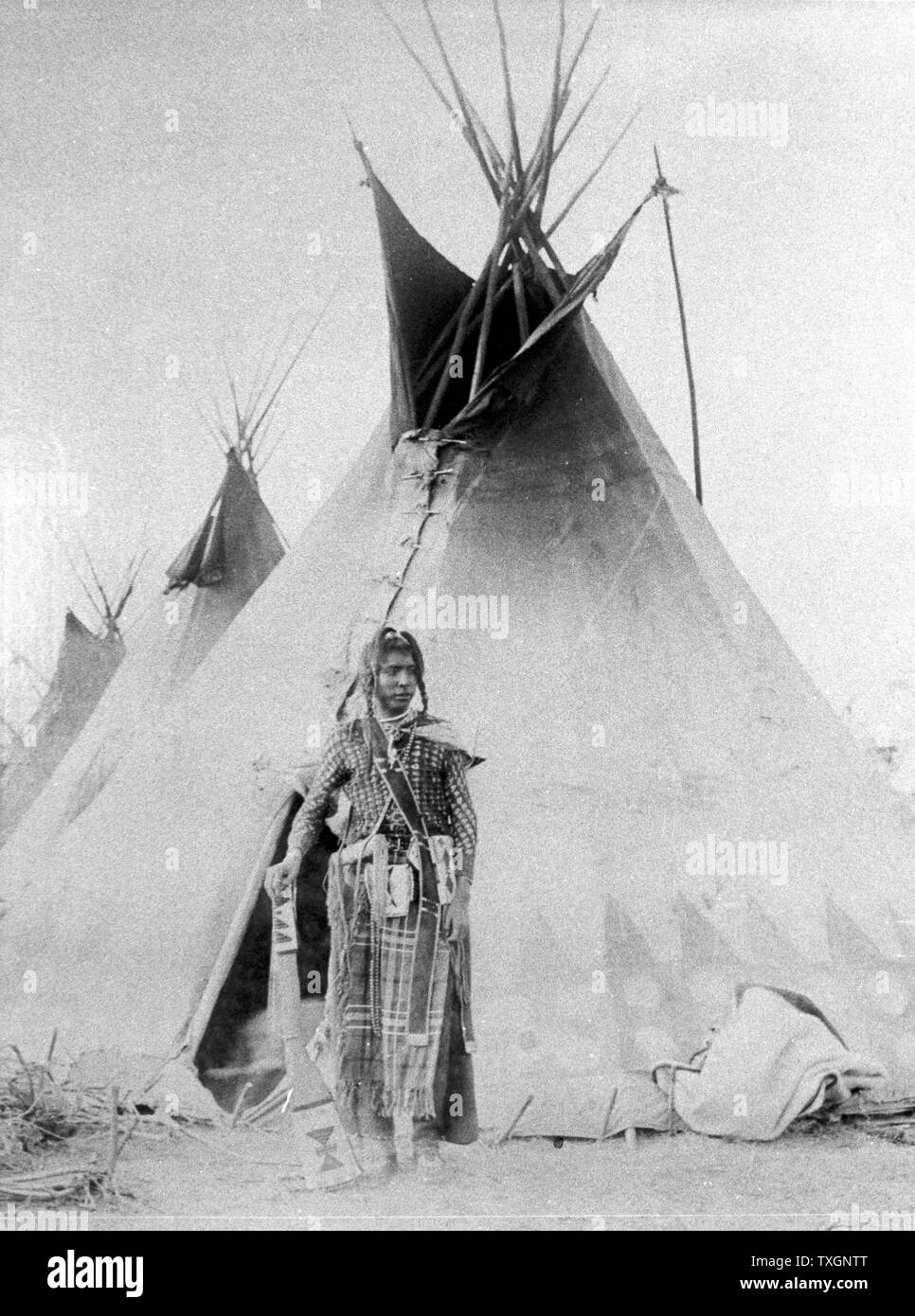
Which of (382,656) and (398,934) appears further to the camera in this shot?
(382,656)

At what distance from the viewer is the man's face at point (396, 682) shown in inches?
162

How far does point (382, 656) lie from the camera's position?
414 cm

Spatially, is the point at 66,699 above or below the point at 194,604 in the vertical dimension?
below

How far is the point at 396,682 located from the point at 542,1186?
143 centimetres

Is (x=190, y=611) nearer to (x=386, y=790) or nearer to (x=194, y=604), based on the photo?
(x=194, y=604)

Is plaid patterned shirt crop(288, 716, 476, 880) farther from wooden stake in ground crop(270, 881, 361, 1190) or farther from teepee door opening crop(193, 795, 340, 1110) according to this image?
wooden stake in ground crop(270, 881, 361, 1190)

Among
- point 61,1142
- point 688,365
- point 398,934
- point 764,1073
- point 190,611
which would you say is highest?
point 688,365

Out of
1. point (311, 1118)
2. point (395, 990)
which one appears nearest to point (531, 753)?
point (395, 990)

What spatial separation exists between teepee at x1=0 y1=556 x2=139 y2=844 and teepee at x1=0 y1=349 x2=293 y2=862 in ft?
0.11

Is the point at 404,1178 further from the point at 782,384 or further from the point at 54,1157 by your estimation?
the point at 782,384

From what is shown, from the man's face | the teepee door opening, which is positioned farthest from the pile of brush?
the man's face

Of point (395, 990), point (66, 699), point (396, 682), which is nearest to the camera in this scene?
point (395, 990)

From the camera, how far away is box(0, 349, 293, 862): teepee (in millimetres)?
4270
